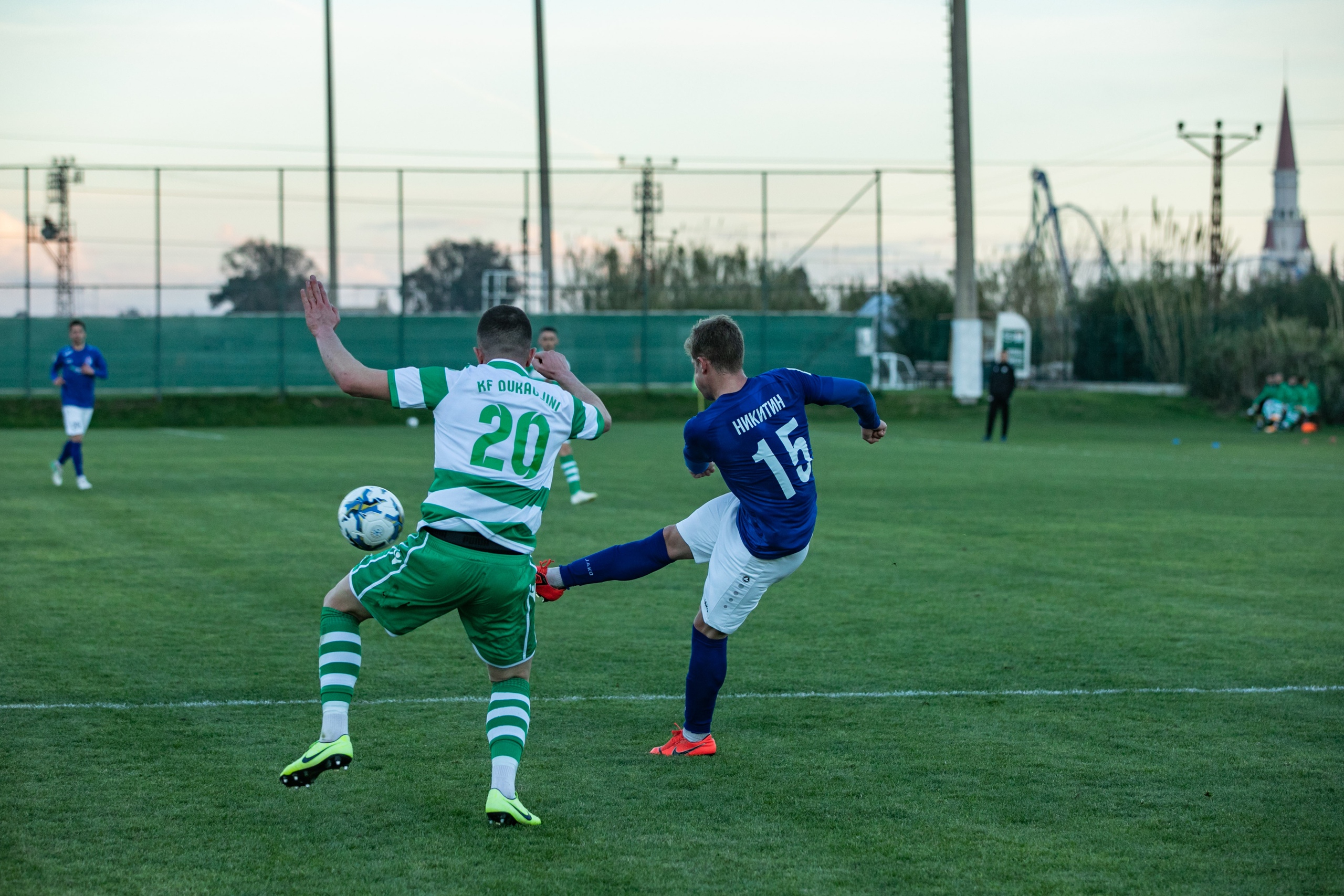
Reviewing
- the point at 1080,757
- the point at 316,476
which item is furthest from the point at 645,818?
the point at 316,476

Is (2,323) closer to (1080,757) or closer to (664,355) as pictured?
(664,355)

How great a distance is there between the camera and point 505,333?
4.64 metres

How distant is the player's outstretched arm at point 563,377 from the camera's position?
4.82 m

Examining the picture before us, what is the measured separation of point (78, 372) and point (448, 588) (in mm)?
14312

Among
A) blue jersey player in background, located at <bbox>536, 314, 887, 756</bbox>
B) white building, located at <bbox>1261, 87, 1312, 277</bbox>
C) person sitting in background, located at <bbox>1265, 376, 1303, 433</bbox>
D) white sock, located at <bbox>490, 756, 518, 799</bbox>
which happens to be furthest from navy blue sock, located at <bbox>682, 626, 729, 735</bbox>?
white building, located at <bbox>1261, 87, 1312, 277</bbox>

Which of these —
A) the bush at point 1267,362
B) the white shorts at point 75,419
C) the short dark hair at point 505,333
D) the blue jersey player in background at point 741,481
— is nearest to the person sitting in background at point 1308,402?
the bush at point 1267,362

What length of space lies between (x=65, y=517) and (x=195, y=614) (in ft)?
19.5

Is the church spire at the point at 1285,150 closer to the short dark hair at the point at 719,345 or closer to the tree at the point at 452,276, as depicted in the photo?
the tree at the point at 452,276

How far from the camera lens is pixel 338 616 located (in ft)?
15.1

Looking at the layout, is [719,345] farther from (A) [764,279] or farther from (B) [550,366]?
(A) [764,279]

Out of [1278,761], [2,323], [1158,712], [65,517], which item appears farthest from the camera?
[2,323]

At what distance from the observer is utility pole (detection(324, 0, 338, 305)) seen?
3759 cm

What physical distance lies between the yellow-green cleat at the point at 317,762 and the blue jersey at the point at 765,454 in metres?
1.78

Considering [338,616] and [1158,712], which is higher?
[338,616]
